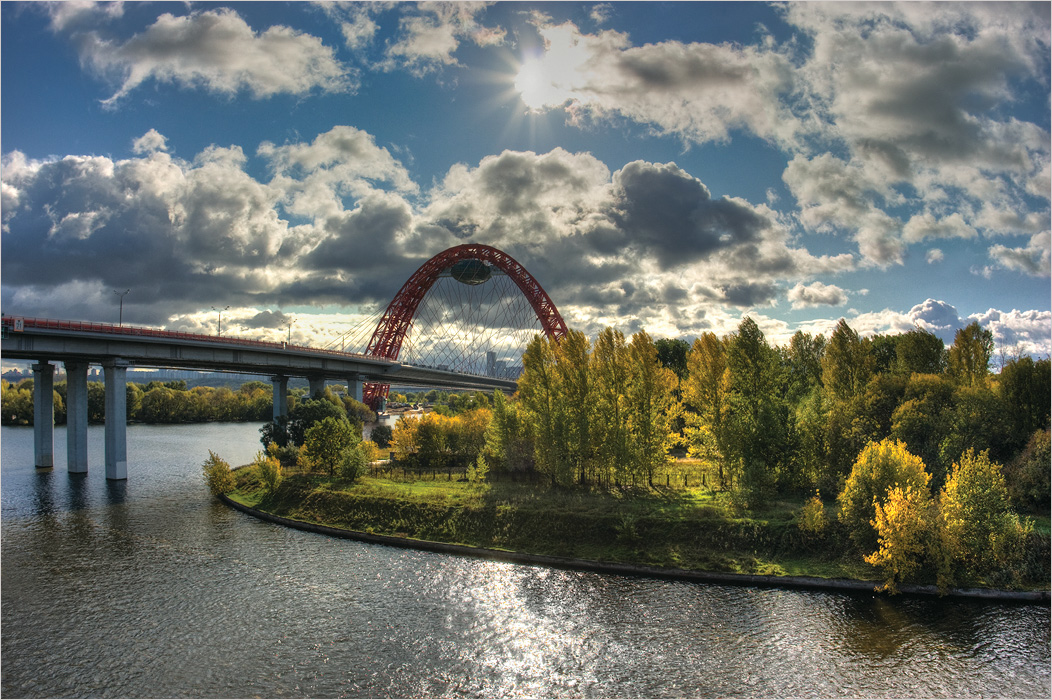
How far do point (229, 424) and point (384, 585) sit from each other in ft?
313

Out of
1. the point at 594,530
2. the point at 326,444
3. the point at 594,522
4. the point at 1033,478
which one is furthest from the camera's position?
the point at 326,444

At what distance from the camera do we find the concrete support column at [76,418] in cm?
4809

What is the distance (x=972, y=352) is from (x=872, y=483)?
2357 centimetres

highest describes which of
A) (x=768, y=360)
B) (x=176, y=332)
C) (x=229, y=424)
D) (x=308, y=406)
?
(x=176, y=332)

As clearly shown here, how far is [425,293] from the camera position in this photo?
313 ft

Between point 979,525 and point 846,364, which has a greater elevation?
point 846,364

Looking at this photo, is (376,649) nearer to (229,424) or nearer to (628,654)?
(628,654)

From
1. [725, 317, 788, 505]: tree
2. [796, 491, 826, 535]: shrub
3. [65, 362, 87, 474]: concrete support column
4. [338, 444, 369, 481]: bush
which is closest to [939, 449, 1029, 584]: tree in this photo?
[796, 491, 826, 535]: shrub

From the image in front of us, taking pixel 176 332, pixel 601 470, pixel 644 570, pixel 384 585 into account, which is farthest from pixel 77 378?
pixel 644 570

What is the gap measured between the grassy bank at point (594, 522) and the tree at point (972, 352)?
19.0m

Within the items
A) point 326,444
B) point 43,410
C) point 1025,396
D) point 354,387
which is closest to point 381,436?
point 354,387

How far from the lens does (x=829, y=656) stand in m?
19.1

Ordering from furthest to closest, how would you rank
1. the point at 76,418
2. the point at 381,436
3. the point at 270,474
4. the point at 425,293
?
the point at 425,293
the point at 381,436
the point at 76,418
the point at 270,474

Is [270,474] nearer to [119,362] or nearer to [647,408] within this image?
[119,362]
